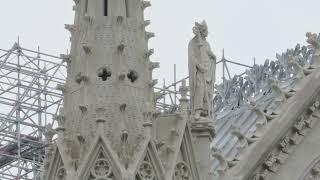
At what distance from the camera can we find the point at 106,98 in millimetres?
22844

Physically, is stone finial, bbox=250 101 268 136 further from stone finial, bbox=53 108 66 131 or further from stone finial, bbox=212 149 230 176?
stone finial, bbox=53 108 66 131

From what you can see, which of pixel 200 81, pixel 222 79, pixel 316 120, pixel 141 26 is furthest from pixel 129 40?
pixel 222 79

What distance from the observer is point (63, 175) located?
22172mm

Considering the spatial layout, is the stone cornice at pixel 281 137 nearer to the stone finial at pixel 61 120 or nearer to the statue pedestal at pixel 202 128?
the statue pedestal at pixel 202 128

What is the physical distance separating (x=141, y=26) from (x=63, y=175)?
3.45m

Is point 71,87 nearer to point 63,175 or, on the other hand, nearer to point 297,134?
point 63,175

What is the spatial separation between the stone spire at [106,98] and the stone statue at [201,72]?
163 cm

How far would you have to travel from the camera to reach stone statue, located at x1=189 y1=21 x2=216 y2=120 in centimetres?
2470

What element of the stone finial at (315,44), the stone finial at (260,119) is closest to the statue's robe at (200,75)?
the stone finial at (260,119)

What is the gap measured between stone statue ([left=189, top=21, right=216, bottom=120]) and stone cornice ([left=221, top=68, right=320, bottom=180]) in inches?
100

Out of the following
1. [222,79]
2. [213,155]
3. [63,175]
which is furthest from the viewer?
[222,79]

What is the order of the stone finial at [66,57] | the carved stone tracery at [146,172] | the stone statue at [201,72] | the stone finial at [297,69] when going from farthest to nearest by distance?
the stone finial at [297,69]
the stone statue at [201,72]
the stone finial at [66,57]
the carved stone tracery at [146,172]

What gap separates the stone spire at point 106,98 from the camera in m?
22.0

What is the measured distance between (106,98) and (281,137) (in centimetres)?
646
